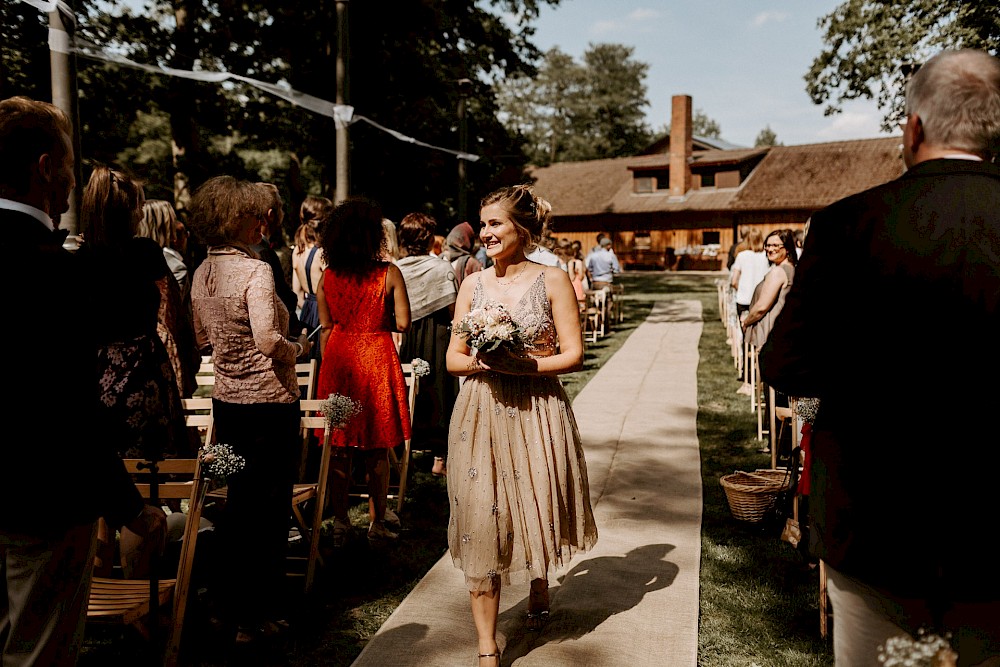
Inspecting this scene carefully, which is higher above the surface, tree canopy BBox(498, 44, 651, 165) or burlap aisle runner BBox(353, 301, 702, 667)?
tree canopy BBox(498, 44, 651, 165)

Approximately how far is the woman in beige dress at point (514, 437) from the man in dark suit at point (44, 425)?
148 cm

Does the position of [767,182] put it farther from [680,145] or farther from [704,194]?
[680,145]

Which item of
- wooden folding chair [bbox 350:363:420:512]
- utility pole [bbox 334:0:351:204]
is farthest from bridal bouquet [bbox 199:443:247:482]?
utility pole [bbox 334:0:351:204]

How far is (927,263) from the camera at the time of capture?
1.69 meters

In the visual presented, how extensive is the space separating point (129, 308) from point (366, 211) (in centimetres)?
266

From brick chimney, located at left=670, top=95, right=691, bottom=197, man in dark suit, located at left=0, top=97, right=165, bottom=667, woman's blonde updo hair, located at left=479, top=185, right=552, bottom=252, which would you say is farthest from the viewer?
brick chimney, located at left=670, top=95, right=691, bottom=197

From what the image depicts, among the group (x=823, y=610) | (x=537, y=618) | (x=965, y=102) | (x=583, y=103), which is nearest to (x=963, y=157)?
(x=965, y=102)

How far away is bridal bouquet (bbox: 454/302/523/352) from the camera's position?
3.16 m

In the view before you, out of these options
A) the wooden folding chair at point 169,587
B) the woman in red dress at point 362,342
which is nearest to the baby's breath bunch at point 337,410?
the woman in red dress at point 362,342

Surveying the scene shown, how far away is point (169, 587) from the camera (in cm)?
329

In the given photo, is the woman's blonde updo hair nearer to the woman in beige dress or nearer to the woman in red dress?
the woman in beige dress

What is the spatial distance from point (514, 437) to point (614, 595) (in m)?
1.36

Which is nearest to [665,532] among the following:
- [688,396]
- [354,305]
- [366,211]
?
[354,305]

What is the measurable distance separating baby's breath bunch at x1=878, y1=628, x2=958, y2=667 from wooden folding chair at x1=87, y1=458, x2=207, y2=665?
256cm
